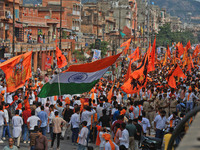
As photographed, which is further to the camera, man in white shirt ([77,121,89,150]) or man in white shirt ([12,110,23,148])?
man in white shirt ([12,110,23,148])

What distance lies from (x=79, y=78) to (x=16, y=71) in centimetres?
268

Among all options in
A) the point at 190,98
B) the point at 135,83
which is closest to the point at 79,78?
the point at 135,83

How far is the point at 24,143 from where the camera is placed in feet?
43.8

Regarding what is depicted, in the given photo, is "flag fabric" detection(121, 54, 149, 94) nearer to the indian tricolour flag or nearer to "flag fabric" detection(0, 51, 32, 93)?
"flag fabric" detection(0, 51, 32, 93)

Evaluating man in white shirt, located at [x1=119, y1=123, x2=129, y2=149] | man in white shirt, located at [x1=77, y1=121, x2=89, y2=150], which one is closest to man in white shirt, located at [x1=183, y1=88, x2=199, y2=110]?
man in white shirt, located at [x1=77, y1=121, x2=89, y2=150]

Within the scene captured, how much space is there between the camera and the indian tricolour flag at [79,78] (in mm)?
12383

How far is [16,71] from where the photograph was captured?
46.5 feet

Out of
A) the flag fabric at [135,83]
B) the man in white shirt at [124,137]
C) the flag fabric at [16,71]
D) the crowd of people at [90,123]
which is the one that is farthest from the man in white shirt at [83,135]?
the flag fabric at [135,83]

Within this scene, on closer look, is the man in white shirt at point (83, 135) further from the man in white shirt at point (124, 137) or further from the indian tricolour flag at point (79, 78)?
the indian tricolour flag at point (79, 78)

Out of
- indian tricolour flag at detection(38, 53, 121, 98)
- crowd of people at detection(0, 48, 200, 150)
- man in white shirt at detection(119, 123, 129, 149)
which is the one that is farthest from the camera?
indian tricolour flag at detection(38, 53, 121, 98)

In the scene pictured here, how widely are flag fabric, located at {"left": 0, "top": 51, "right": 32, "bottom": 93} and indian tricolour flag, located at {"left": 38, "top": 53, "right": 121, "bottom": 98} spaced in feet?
6.58

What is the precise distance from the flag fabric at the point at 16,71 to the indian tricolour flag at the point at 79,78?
6.58 feet

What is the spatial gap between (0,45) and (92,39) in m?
36.7

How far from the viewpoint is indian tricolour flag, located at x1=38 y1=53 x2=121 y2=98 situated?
488 inches
